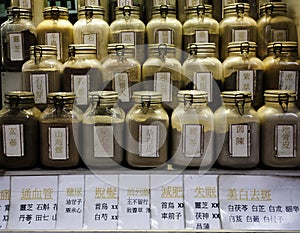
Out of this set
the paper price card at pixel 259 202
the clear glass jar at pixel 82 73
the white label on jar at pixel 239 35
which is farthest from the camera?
the white label on jar at pixel 239 35

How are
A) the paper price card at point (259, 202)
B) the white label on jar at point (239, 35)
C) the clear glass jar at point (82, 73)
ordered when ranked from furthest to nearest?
the white label on jar at point (239, 35)
the clear glass jar at point (82, 73)
the paper price card at point (259, 202)

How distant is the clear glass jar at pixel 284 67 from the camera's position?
1906 millimetres

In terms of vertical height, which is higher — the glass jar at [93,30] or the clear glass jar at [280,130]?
the glass jar at [93,30]

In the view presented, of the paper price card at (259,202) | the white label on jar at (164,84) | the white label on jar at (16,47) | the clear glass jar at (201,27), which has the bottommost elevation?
the paper price card at (259,202)

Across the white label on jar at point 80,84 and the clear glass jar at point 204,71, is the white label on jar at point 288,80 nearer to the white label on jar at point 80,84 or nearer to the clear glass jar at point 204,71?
the clear glass jar at point 204,71

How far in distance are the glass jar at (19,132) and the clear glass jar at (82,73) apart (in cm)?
17

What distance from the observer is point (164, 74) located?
74.9 inches

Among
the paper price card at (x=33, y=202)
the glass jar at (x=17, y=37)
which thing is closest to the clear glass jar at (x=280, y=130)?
the paper price card at (x=33, y=202)

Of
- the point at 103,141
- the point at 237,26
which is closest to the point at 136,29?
the point at 237,26

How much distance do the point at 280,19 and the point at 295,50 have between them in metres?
0.18

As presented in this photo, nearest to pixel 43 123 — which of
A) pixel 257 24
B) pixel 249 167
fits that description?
pixel 249 167

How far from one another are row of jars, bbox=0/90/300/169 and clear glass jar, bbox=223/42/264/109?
143mm

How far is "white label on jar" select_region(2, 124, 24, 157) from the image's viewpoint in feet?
5.80

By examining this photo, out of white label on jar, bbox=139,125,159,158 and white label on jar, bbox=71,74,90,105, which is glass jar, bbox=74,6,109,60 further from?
white label on jar, bbox=139,125,159,158
